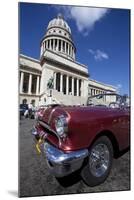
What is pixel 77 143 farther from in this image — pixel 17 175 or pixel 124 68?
pixel 124 68

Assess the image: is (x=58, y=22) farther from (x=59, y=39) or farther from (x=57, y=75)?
(x=57, y=75)

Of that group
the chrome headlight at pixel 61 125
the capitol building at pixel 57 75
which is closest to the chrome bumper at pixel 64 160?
the chrome headlight at pixel 61 125

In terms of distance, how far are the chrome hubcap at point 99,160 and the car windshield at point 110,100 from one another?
555 mm

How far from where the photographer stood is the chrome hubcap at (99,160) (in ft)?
7.97

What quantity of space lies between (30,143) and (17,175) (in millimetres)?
344

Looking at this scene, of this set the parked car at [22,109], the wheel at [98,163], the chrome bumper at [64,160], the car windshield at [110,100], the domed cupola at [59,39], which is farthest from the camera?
the car windshield at [110,100]

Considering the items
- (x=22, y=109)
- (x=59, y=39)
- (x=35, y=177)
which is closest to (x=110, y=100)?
(x=59, y=39)

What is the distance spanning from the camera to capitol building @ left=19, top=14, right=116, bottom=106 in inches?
99.6

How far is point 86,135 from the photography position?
2256 millimetres

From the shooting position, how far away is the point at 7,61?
247 cm

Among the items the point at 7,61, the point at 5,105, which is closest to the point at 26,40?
the point at 7,61

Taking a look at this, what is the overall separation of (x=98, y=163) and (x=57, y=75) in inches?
41.7

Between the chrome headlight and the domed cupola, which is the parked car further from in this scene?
the domed cupola

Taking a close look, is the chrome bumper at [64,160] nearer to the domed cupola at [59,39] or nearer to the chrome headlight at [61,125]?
the chrome headlight at [61,125]
